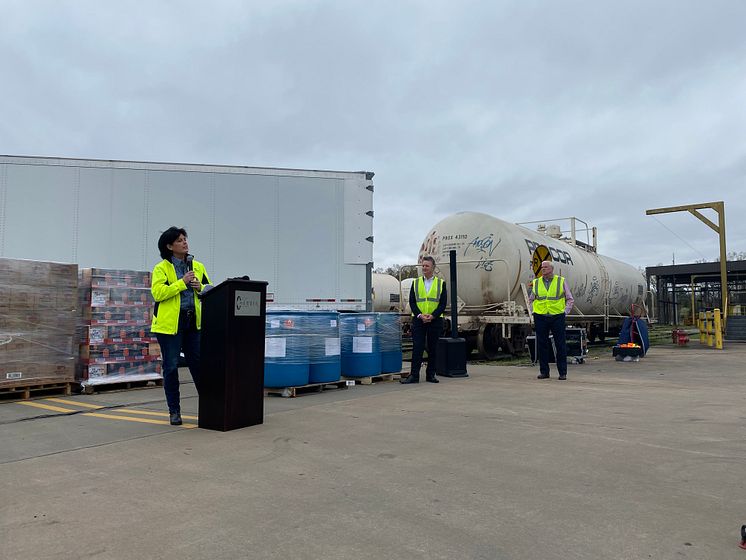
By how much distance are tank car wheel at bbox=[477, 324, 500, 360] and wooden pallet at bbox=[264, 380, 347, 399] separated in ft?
19.1

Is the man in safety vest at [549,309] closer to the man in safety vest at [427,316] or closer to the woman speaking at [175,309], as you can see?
the man in safety vest at [427,316]

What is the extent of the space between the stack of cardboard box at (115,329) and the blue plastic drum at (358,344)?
2.85m

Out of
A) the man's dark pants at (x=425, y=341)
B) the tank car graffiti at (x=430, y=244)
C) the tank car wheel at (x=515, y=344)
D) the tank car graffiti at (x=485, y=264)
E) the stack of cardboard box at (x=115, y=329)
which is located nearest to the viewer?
the stack of cardboard box at (x=115, y=329)

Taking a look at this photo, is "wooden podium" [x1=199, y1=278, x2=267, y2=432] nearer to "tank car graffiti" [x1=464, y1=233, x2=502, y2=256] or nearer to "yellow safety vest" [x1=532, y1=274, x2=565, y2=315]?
"yellow safety vest" [x1=532, y1=274, x2=565, y2=315]

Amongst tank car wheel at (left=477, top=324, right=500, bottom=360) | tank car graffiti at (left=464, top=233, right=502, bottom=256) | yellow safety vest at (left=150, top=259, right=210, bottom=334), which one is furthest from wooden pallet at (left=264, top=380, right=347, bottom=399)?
tank car graffiti at (left=464, top=233, right=502, bottom=256)

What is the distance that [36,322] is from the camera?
6.83m

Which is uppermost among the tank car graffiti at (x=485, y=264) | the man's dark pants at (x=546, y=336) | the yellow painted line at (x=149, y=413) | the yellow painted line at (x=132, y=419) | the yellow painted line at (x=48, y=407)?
the tank car graffiti at (x=485, y=264)

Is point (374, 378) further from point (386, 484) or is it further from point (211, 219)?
point (211, 219)

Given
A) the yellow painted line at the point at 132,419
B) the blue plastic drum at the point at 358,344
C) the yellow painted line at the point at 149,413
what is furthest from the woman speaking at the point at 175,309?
the blue plastic drum at the point at 358,344

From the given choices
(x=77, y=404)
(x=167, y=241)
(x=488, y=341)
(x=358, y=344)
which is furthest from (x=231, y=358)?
(x=488, y=341)

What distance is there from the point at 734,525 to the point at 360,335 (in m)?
5.93

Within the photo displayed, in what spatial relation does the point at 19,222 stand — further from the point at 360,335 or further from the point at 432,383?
the point at 432,383

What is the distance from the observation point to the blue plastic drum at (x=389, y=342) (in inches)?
337

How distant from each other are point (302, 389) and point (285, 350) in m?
0.78
